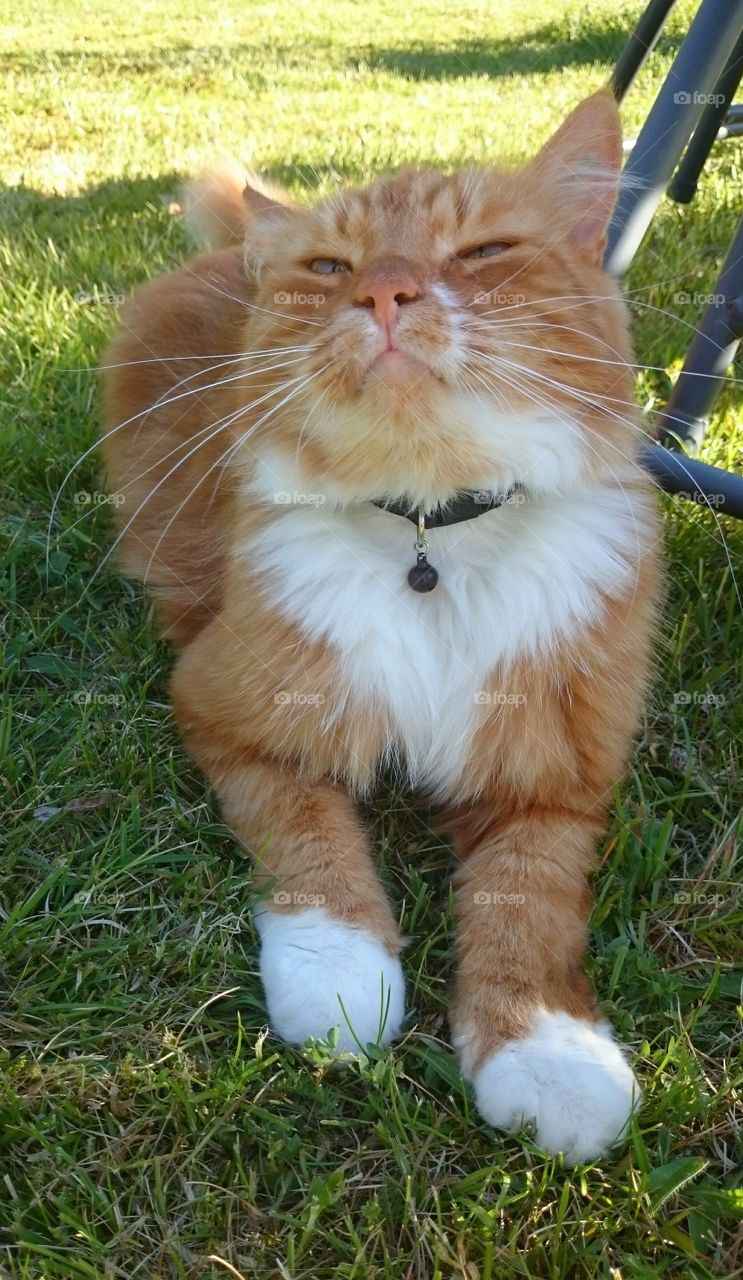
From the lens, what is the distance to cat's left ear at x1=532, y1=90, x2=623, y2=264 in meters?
1.90

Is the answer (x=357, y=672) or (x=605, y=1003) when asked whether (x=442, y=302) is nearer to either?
(x=357, y=672)

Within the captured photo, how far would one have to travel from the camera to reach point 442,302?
1.57 metres

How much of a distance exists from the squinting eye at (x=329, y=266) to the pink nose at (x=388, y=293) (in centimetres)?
31

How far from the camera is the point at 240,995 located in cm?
166

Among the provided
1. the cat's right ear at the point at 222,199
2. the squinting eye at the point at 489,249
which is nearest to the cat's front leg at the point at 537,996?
the squinting eye at the point at 489,249

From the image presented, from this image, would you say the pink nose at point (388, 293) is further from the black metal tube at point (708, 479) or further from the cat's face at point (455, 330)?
the black metal tube at point (708, 479)

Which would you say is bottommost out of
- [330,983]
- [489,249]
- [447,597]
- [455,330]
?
[330,983]

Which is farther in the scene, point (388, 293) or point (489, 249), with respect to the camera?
point (489, 249)

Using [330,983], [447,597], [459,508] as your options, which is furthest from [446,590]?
[330,983]

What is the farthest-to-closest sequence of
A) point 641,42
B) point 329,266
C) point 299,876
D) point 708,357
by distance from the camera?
1. point 641,42
2. point 708,357
3. point 329,266
4. point 299,876

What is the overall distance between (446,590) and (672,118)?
1.64 meters

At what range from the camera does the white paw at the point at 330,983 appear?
1552 mm

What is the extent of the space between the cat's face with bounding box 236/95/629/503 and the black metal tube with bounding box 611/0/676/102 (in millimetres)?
1303

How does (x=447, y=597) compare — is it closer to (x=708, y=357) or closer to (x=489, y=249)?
(x=489, y=249)
